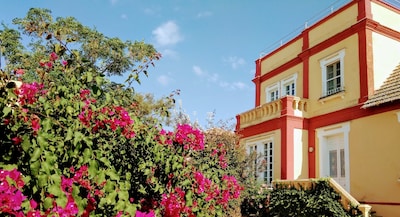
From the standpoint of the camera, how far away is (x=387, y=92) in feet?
34.9

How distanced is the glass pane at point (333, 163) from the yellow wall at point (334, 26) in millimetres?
4486

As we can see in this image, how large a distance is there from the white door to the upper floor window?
3.11m

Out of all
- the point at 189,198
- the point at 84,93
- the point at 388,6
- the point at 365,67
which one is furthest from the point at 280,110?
the point at 84,93

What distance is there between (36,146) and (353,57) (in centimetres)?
1186

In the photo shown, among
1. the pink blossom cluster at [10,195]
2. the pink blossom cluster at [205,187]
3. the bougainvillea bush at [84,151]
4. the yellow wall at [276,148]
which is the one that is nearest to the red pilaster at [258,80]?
the yellow wall at [276,148]

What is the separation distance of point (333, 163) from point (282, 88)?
4.57 metres

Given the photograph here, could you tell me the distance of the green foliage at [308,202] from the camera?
9.59m

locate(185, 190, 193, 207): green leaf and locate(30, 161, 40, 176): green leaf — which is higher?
locate(30, 161, 40, 176): green leaf

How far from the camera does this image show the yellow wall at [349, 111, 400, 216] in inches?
393

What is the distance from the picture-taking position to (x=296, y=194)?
1095cm

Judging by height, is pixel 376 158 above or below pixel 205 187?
above

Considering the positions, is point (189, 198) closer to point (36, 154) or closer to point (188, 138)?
point (188, 138)

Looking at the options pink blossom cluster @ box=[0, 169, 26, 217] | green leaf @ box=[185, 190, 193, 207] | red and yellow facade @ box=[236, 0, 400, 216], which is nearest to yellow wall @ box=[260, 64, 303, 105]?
red and yellow facade @ box=[236, 0, 400, 216]

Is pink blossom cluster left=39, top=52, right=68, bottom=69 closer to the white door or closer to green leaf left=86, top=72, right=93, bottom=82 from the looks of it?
green leaf left=86, top=72, right=93, bottom=82
